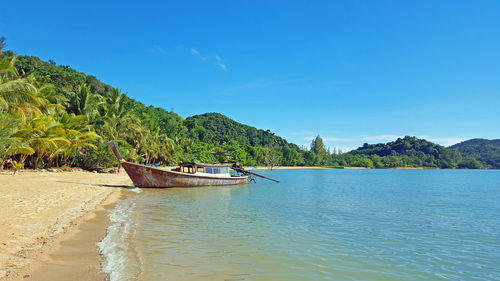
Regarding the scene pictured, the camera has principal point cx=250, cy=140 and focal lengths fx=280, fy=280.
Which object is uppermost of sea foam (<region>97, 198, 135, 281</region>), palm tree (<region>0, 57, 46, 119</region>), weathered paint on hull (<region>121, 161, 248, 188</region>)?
palm tree (<region>0, 57, 46, 119</region>)

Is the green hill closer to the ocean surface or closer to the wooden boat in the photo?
the wooden boat

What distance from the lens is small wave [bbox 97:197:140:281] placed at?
17.0ft

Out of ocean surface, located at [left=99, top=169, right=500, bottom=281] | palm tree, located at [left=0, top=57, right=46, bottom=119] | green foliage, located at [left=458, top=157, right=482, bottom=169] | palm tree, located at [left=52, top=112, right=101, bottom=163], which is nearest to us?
ocean surface, located at [left=99, top=169, right=500, bottom=281]

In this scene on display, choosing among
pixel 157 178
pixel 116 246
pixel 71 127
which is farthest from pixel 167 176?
pixel 116 246

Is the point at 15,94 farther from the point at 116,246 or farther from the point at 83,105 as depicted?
the point at 116,246

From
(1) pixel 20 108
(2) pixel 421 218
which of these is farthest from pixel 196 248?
(1) pixel 20 108

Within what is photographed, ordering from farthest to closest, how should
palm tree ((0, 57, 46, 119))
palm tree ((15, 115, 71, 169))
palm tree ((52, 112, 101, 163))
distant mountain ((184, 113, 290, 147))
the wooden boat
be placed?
distant mountain ((184, 113, 290, 147)), palm tree ((52, 112, 101, 163)), palm tree ((15, 115, 71, 169)), the wooden boat, palm tree ((0, 57, 46, 119))

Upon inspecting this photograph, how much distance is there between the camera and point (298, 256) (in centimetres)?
714

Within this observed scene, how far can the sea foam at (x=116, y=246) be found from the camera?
5.17 metres

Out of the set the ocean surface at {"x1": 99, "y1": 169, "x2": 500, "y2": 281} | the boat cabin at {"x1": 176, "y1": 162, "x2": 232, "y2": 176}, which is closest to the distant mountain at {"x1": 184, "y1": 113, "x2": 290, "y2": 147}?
the boat cabin at {"x1": 176, "y1": 162, "x2": 232, "y2": 176}

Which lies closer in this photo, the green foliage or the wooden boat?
the wooden boat

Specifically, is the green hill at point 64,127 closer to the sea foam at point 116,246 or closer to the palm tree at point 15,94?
the palm tree at point 15,94

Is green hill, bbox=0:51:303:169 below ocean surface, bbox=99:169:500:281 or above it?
above

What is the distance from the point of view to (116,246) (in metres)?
6.77
